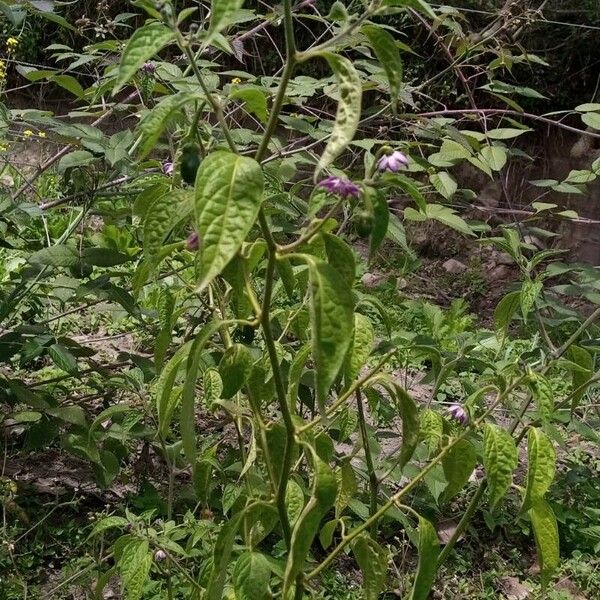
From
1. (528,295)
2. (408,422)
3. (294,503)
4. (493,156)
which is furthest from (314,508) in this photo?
(493,156)

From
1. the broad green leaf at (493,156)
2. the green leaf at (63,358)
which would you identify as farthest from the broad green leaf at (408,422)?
the broad green leaf at (493,156)

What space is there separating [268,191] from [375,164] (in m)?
0.68

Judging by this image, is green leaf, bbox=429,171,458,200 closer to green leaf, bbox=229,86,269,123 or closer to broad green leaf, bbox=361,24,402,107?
green leaf, bbox=229,86,269,123

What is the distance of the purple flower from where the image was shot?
93 cm

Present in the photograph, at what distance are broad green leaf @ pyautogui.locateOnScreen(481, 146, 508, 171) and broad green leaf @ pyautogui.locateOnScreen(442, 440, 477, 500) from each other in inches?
38.1

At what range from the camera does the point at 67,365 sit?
1.88m

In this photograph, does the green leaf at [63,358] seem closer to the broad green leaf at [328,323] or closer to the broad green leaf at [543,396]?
the broad green leaf at [543,396]

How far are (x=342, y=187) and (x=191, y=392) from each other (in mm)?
273

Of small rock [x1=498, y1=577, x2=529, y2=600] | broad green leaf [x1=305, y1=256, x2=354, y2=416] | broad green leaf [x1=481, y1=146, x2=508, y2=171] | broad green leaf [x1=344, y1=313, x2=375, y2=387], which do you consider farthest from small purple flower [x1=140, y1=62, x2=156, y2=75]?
small rock [x1=498, y1=577, x2=529, y2=600]

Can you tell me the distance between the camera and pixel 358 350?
1116 mm

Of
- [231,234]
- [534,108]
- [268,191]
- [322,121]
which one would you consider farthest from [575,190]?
[534,108]

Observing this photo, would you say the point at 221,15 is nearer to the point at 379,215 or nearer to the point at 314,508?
the point at 379,215

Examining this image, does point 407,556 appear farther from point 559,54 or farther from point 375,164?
point 559,54

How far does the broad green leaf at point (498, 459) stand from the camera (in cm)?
110
